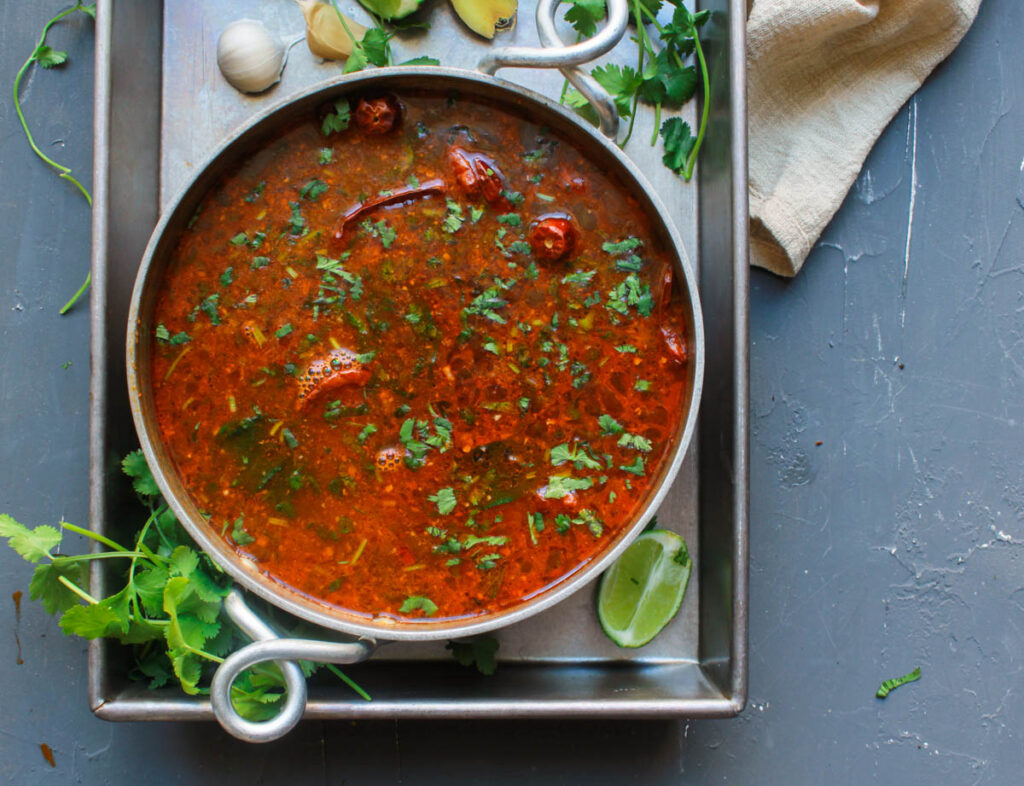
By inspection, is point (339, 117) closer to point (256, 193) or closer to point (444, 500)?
point (256, 193)

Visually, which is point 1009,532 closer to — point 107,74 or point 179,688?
point 179,688

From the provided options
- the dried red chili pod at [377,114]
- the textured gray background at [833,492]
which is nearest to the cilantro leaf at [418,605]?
the textured gray background at [833,492]

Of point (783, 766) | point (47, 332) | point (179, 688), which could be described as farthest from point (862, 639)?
point (47, 332)

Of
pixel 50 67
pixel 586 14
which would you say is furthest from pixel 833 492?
pixel 50 67

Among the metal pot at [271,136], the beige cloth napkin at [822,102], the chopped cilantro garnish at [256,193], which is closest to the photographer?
the metal pot at [271,136]

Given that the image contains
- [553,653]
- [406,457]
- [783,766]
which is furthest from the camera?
[783,766]

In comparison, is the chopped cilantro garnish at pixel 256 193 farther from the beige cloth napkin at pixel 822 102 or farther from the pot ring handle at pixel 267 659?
the beige cloth napkin at pixel 822 102
